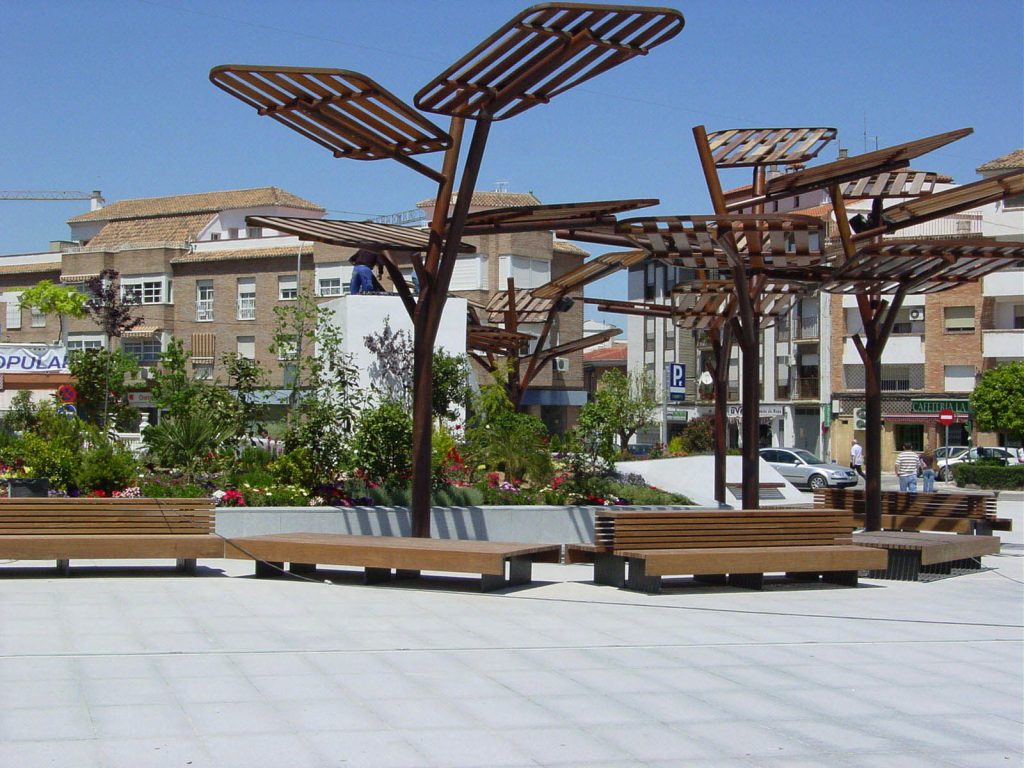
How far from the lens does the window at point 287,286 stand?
6156 cm

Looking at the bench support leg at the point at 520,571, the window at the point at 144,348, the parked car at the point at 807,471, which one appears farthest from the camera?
the window at the point at 144,348

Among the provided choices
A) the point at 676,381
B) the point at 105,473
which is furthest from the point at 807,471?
the point at 105,473

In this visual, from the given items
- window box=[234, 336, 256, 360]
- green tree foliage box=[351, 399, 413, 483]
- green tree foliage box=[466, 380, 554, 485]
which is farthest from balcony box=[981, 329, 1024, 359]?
green tree foliage box=[351, 399, 413, 483]

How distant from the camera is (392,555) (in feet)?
37.7

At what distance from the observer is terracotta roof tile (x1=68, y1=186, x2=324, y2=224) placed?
7062cm

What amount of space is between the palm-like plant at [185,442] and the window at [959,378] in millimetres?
48099

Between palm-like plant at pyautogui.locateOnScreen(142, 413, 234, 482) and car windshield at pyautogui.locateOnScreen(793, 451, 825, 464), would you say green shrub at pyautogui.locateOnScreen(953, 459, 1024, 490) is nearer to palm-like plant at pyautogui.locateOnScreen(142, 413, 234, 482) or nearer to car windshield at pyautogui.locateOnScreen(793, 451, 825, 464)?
car windshield at pyautogui.locateOnScreen(793, 451, 825, 464)

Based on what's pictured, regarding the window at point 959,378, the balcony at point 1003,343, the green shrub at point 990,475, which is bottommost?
the green shrub at point 990,475

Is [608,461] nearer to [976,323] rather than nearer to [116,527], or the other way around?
[116,527]

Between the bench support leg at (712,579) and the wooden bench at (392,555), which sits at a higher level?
the wooden bench at (392,555)

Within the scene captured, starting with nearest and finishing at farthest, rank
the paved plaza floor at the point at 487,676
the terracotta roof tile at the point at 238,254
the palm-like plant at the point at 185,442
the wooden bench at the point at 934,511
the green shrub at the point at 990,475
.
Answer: the paved plaza floor at the point at 487,676
the palm-like plant at the point at 185,442
the wooden bench at the point at 934,511
the green shrub at the point at 990,475
the terracotta roof tile at the point at 238,254

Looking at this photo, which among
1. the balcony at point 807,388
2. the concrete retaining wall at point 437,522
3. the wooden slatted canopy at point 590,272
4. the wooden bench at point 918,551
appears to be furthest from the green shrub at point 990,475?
the wooden bench at point 918,551

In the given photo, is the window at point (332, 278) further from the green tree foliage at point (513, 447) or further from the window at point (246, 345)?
the green tree foliage at point (513, 447)

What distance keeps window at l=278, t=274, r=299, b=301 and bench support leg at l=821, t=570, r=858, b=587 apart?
5028cm
